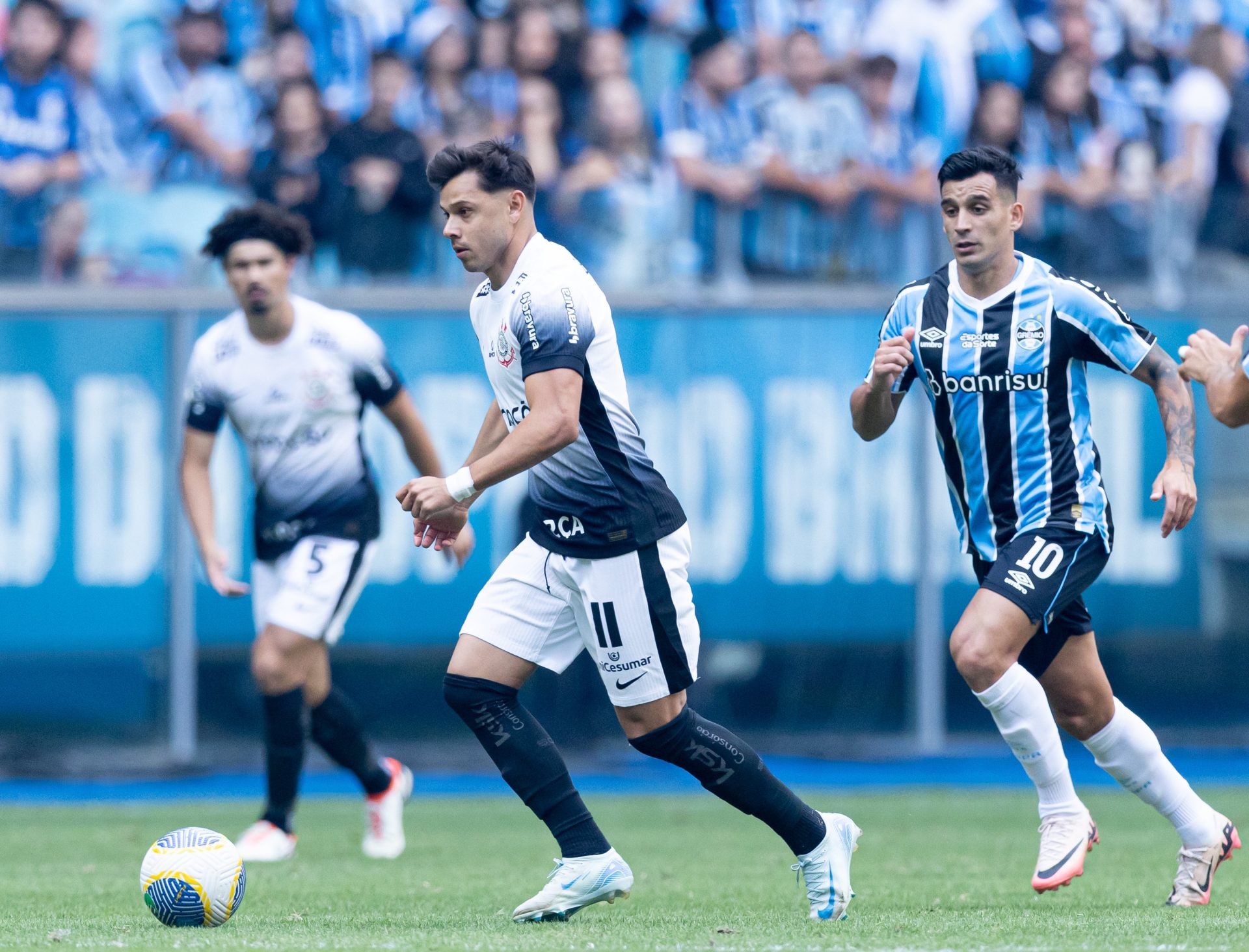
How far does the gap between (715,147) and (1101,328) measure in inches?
242

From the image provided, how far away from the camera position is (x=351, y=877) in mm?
6715

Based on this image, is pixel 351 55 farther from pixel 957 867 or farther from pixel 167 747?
pixel 957 867

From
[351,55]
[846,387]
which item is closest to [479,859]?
[846,387]

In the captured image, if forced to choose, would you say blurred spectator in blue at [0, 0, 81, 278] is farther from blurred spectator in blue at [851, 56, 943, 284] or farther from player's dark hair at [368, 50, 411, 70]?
blurred spectator in blue at [851, 56, 943, 284]

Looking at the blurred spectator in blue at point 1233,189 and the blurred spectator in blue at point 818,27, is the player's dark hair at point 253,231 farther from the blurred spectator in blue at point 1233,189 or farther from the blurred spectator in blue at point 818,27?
the blurred spectator in blue at point 1233,189

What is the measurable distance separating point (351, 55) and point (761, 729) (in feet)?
17.4

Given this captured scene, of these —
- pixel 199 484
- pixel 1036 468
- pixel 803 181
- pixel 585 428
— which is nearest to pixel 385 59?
pixel 803 181

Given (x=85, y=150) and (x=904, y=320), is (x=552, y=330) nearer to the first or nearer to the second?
(x=904, y=320)

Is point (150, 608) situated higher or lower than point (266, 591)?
lower

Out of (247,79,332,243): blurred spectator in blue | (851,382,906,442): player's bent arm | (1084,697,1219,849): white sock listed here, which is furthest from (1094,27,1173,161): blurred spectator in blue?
(1084,697,1219,849): white sock

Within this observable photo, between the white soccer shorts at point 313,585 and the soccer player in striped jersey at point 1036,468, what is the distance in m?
2.72

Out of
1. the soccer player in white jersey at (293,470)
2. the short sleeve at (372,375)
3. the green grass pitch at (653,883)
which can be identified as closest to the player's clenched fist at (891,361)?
the green grass pitch at (653,883)

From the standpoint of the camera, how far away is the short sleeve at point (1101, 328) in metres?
5.59

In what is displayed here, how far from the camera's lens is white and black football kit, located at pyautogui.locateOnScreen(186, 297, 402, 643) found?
24.9ft
